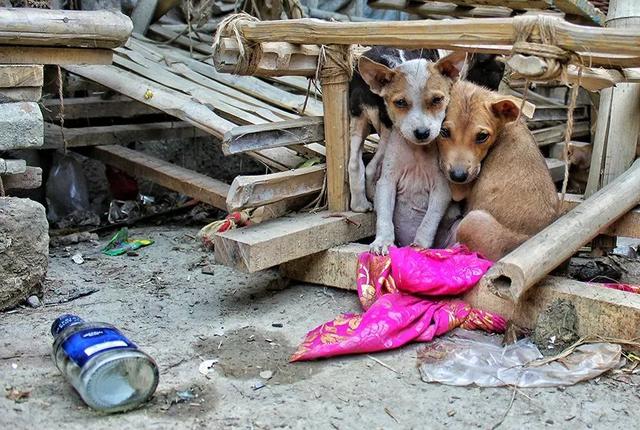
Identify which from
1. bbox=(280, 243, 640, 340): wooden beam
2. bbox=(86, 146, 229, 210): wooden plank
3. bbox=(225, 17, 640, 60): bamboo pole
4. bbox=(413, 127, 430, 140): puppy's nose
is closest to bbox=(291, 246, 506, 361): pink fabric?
bbox=(280, 243, 640, 340): wooden beam

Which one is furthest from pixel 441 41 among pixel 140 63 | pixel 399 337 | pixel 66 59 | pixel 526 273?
pixel 140 63

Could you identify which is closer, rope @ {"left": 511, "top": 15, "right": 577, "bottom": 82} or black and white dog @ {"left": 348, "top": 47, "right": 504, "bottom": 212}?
rope @ {"left": 511, "top": 15, "right": 577, "bottom": 82}

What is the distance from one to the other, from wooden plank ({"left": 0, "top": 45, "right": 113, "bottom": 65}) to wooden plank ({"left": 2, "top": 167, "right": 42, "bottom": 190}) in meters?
0.63

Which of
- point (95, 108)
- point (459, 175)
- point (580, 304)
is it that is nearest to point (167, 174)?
point (95, 108)

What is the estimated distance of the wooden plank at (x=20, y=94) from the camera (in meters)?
4.24

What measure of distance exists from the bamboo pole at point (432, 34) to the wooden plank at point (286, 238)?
1.05 meters

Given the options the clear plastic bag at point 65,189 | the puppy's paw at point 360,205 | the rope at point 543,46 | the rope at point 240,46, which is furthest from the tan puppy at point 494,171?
the clear plastic bag at point 65,189

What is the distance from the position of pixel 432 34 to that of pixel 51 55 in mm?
2168

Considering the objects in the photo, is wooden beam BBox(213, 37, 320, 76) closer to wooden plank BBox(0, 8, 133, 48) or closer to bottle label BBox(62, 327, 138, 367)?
wooden plank BBox(0, 8, 133, 48)

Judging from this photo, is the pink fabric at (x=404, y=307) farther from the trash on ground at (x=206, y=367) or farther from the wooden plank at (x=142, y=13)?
the wooden plank at (x=142, y=13)

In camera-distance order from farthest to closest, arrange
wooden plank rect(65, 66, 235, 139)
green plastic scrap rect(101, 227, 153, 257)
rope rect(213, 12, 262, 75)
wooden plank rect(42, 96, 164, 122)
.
Result: 1. wooden plank rect(42, 96, 164, 122)
2. green plastic scrap rect(101, 227, 153, 257)
3. wooden plank rect(65, 66, 235, 139)
4. rope rect(213, 12, 262, 75)

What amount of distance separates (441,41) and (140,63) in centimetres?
319

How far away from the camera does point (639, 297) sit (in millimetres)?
3803

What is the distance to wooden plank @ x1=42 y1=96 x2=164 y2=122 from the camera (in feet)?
21.4
